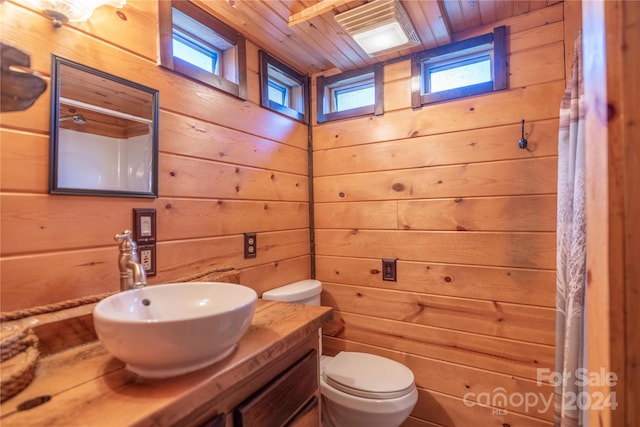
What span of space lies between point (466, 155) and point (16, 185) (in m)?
1.80

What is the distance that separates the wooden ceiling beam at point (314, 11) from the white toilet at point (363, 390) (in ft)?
4.48

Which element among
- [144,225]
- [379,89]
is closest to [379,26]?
[379,89]

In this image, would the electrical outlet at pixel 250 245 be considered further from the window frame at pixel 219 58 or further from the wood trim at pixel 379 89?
the wood trim at pixel 379 89

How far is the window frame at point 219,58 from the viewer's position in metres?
1.27

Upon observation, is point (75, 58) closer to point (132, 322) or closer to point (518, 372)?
point (132, 322)

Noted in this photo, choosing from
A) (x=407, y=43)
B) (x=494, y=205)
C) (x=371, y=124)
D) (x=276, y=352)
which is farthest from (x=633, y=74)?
(x=371, y=124)

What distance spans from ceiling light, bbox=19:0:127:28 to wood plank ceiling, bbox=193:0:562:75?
0.54m

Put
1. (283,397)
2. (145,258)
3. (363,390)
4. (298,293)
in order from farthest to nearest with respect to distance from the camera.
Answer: (298,293), (363,390), (145,258), (283,397)

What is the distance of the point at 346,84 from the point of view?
2119 mm

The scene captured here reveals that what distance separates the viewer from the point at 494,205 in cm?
160

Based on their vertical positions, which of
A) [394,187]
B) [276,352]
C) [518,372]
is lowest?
[518,372]

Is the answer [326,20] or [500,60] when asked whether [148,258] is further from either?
[500,60]

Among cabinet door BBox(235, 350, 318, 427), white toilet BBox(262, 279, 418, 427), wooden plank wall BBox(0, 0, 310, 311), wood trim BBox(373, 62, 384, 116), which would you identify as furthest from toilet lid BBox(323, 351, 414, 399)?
wood trim BBox(373, 62, 384, 116)

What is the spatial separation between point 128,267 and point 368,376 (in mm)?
1163
